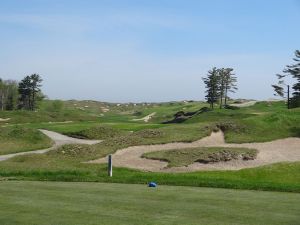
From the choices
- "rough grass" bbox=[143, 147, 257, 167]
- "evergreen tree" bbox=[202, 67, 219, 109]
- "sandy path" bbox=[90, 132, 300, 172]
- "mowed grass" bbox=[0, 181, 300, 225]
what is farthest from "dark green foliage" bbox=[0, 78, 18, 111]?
"mowed grass" bbox=[0, 181, 300, 225]

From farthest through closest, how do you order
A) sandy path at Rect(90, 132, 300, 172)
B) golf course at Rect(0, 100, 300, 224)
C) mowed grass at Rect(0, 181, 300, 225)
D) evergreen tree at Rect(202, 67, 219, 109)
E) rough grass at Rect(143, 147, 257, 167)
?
evergreen tree at Rect(202, 67, 219, 109), rough grass at Rect(143, 147, 257, 167), sandy path at Rect(90, 132, 300, 172), golf course at Rect(0, 100, 300, 224), mowed grass at Rect(0, 181, 300, 225)

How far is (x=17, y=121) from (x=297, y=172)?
56.5 meters

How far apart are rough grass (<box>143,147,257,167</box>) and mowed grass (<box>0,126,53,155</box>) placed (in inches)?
600

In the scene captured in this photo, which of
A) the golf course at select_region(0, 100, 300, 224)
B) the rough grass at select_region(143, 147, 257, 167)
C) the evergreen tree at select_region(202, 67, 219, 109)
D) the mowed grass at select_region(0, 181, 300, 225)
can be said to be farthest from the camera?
the evergreen tree at select_region(202, 67, 219, 109)

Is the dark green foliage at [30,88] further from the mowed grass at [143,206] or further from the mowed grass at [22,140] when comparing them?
the mowed grass at [143,206]

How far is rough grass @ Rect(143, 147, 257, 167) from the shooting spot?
2742cm

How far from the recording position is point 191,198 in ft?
39.5

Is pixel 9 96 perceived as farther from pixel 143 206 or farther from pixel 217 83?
pixel 143 206

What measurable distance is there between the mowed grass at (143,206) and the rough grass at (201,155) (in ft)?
43.8

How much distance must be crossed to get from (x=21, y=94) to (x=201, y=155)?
87591 mm

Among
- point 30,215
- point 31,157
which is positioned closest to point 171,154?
point 31,157

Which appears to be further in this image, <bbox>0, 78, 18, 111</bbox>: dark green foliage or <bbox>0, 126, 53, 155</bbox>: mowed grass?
<bbox>0, 78, 18, 111</bbox>: dark green foliage

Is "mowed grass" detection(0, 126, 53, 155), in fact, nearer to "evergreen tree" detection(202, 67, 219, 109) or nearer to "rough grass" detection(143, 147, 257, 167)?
"rough grass" detection(143, 147, 257, 167)

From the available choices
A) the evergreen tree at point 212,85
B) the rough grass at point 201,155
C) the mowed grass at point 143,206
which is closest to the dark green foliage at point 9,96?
the evergreen tree at point 212,85
